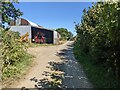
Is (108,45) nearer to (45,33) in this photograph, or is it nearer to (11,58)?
(11,58)

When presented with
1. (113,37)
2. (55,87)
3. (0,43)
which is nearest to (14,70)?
(0,43)

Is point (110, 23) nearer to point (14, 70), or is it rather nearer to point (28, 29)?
point (14, 70)

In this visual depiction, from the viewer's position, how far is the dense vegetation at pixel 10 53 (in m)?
11.4

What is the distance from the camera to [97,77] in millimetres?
10844

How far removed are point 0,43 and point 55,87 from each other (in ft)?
15.1

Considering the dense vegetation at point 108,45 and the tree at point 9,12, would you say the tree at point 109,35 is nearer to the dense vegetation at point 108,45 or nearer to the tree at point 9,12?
the dense vegetation at point 108,45

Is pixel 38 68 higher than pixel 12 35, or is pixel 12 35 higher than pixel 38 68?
pixel 12 35

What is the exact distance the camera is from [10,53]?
42.2 feet

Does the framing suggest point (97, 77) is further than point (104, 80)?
Yes

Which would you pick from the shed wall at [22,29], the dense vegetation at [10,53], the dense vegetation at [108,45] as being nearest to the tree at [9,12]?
the dense vegetation at [10,53]

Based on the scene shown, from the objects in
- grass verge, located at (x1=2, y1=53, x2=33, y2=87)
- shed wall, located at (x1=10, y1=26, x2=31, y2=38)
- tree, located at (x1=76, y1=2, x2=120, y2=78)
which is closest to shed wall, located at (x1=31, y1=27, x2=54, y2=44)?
shed wall, located at (x1=10, y1=26, x2=31, y2=38)

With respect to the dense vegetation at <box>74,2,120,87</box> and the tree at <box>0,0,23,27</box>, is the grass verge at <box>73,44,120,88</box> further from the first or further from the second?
the tree at <box>0,0,23,27</box>

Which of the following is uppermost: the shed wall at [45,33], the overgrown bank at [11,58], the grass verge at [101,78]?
the shed wall at [45,33]

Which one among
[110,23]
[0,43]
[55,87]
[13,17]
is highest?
[13,17]
